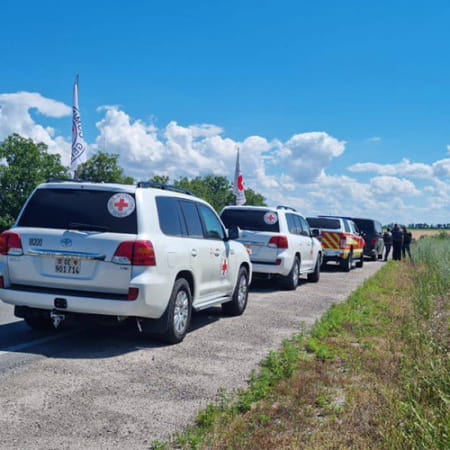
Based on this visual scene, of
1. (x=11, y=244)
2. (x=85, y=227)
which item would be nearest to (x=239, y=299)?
(x=85, y=227)

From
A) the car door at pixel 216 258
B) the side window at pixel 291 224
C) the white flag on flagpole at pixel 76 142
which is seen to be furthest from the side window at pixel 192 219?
the white flag on flagpole at pixel 76 142

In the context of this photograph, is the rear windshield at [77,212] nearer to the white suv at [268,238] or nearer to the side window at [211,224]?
the side window at [211,224]

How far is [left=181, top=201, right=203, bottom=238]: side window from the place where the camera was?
8039mm

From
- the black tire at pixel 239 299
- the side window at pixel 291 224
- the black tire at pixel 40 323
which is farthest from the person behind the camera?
the side window at pixel 291 224

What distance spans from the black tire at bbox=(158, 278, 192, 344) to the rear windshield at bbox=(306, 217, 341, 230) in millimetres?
14636

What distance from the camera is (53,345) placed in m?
7.04

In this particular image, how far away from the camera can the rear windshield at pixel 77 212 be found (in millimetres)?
6766

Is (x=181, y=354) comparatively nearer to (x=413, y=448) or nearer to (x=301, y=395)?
(x=301, y=395)

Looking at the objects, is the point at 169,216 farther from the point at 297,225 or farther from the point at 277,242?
the point at 297,225

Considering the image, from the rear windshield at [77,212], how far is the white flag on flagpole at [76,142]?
13.6 meters

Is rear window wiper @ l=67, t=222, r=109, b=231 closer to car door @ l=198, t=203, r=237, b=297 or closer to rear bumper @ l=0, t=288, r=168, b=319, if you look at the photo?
rear bumper @ l=0, t=288, r=168, b=319

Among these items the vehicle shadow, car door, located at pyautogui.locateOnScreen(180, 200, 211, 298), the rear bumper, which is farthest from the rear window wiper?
car door, located at pyautogui.locateOnScreen(180, 200, 211, 298)

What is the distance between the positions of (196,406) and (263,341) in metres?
2.98

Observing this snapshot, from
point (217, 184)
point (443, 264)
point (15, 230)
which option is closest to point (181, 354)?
point (15, 230)
